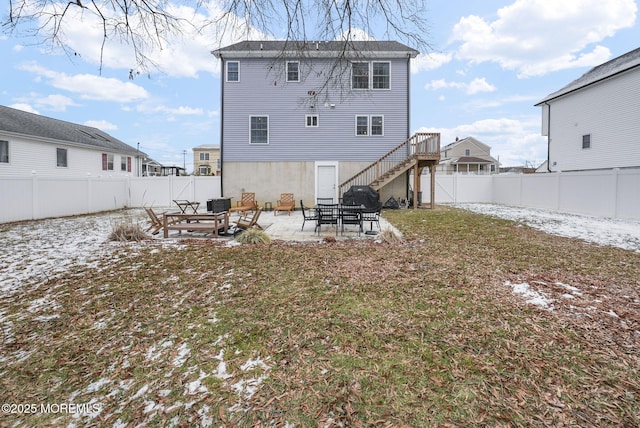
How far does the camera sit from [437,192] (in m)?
20.5

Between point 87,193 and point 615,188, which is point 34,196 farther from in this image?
point 615,188

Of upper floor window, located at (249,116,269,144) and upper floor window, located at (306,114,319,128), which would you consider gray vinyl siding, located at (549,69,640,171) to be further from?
upper floor window, located at (249,116,269,144)

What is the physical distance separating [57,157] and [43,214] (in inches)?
339

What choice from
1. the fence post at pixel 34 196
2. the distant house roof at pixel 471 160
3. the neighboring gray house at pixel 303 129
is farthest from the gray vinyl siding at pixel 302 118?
the distant house roof at pixel 471 160

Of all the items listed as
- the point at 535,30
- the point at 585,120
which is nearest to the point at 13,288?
the point at 535,30

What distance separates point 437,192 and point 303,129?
32.0ft

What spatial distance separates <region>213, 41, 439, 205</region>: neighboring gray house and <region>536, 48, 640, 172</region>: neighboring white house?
969 cm

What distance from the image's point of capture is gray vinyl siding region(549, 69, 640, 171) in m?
14.5

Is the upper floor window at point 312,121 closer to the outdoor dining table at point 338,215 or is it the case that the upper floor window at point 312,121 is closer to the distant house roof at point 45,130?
the outdoor dining table at point 338,215

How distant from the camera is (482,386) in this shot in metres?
2.37

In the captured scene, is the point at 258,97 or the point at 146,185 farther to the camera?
the point at 146,185

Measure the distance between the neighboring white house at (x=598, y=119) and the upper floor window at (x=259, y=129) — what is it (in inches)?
661

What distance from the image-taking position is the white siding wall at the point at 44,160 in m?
16.0

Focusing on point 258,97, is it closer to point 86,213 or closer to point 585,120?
point 86,213
